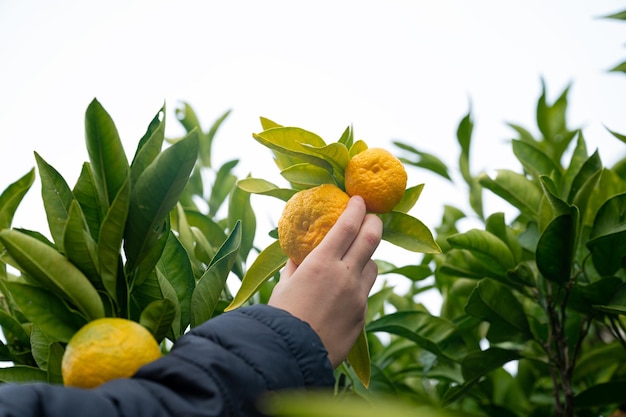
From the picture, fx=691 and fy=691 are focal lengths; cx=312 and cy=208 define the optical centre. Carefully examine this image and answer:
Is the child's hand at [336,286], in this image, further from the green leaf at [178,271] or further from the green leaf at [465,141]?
the green leaf at [465,141]

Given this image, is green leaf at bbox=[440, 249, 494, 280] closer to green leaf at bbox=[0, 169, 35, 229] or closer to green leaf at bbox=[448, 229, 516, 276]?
green leaf at bbox=[448, 229, 516, 276]

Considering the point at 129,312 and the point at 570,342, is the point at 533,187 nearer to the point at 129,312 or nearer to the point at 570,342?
the point at 570,342

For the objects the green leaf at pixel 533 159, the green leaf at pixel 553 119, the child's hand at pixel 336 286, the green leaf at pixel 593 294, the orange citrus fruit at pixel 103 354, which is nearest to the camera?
the orange citrus fruit at pixel 103 354

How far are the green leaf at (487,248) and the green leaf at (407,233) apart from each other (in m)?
0.33

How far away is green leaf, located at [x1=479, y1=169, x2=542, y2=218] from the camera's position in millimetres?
1382

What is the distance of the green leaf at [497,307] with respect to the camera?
4.14 ft

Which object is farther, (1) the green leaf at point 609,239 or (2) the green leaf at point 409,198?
(1) the green leaf at point 609,239

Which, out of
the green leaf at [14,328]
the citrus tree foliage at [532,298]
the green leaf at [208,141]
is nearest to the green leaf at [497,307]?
the citrus tree foliage at [532,298]

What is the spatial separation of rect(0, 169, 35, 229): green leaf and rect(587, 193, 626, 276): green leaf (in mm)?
973

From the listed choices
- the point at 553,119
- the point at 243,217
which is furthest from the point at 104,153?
the point at 553,119

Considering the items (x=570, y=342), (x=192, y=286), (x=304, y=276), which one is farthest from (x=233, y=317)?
(x=570, y=342)

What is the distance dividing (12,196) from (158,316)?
47cm

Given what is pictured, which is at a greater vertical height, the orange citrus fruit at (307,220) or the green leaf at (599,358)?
the orange citrus fruit at (307,220)

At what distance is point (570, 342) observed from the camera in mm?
1508
